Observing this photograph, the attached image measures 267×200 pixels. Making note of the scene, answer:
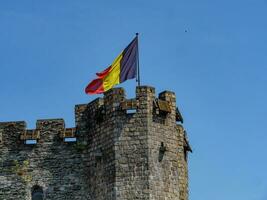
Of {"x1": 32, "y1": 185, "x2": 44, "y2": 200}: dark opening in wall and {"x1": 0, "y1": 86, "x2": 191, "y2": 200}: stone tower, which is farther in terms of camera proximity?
{"x1": 32, "y1": 185, "x2": 44, "y2": 200}: dark opening in wall

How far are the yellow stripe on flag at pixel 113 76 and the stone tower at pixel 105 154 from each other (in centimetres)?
67

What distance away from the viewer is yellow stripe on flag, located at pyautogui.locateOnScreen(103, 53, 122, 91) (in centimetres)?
6269

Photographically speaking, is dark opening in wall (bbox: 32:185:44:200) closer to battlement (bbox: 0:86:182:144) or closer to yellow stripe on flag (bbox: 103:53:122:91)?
battlement (bbox: 0:86:182:144)

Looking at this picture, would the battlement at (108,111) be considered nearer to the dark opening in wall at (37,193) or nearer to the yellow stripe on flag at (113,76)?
the yellow stripe on flag at (113,76)

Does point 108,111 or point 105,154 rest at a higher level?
point 108,111

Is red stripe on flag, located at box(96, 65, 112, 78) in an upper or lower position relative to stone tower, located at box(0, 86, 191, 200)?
upper

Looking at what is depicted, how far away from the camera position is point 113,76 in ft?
207

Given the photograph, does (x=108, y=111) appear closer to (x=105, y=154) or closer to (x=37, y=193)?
(x=105, y=154)

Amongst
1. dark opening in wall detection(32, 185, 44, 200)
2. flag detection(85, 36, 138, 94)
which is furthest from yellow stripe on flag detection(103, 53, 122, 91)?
dark opening in wall detection(32, 185, 44, 200)

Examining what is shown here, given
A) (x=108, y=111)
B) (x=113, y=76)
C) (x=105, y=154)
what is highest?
(x=113, y=76)

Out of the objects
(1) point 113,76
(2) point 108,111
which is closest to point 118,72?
(1) point 113,76

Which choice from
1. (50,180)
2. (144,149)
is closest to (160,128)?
(144,149)

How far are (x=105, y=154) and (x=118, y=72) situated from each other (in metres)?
4.36

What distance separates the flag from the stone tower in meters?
0.69
